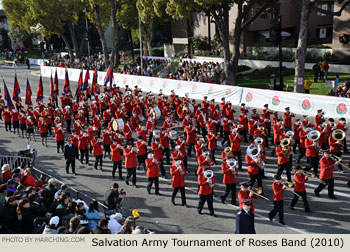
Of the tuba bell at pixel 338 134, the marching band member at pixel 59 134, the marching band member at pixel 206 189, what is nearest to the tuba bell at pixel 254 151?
the marching band member at pixel 206 189

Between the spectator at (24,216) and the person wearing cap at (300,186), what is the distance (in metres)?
6.89

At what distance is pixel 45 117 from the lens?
2062 cm

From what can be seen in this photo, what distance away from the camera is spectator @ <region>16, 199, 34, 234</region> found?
9258mm

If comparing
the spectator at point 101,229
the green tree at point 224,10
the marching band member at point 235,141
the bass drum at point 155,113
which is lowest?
the spectator at point 101,229

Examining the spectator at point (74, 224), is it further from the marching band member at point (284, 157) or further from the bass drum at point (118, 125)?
the bass drum at point (118, 125)

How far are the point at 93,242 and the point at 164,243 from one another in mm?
1145

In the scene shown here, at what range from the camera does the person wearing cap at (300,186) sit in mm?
11359

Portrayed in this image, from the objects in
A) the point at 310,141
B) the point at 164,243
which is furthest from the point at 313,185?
the point at 164,243

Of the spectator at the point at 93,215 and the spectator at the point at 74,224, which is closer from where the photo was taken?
the spectator at the point at 74,224

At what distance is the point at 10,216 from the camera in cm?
943

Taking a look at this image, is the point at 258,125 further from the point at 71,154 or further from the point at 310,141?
the point at 71,154

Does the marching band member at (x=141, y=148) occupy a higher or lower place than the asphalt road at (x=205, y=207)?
higher

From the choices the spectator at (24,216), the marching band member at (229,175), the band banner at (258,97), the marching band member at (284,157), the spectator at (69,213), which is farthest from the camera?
the band banner at (258,97)

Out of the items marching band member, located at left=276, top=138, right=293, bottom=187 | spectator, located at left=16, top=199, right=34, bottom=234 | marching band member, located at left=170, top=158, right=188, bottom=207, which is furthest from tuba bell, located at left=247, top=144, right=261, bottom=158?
spectator, located at left=16, top=199, right=34, bottom=234
